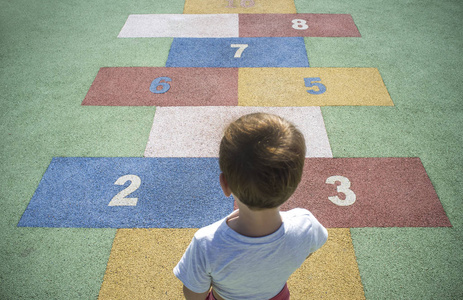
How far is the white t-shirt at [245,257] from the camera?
44.3 inches

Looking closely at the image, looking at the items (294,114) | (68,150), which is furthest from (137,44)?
(294,114)

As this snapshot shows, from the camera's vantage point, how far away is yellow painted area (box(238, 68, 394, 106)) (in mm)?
3754

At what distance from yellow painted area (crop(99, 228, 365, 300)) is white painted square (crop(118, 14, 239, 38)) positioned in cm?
329

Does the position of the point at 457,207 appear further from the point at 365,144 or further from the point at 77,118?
the point at 77,118

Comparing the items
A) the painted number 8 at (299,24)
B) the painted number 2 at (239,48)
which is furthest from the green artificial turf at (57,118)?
the painted number 8 at (299,24)

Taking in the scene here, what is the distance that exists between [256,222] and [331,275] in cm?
150

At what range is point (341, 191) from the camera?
2.83 m

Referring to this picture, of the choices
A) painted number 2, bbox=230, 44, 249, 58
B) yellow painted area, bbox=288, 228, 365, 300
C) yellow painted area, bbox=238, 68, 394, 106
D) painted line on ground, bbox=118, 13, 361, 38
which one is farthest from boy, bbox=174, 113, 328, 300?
painted line on ground, bbox=118, 13, 361, 38

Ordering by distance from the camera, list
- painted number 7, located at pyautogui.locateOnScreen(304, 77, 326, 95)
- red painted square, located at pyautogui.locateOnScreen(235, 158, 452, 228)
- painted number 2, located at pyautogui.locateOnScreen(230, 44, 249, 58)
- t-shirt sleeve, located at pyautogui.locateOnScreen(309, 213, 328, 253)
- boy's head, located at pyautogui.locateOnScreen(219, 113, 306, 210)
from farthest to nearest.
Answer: painted number 2, located at pyautogui.locateOnScreen(230, 44, 249, 58)
painted number 7, located at pyautogui.locateOnScreen(304, 77, 326, 95)
red painted square, located at pyautogui.locateOnScreen(235, 158, 452, 228)
t-shirt sleeve, located at pyautogui.locateOnScreen(309, 213, 328, 253)
boy's head, located at pyautogui.locateOnScreen(219, 113, 306, 210)

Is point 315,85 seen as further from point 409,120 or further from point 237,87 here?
point 409,120

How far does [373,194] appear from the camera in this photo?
2.81 m

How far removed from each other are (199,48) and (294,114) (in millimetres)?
1817

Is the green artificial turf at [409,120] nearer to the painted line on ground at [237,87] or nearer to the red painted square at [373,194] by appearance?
the red painted square at [373,194]

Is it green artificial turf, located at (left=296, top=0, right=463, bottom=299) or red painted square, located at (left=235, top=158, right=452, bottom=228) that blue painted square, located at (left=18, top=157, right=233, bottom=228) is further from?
green artificial turf, located at (left=296, top=0, right=463, bottom=299)
